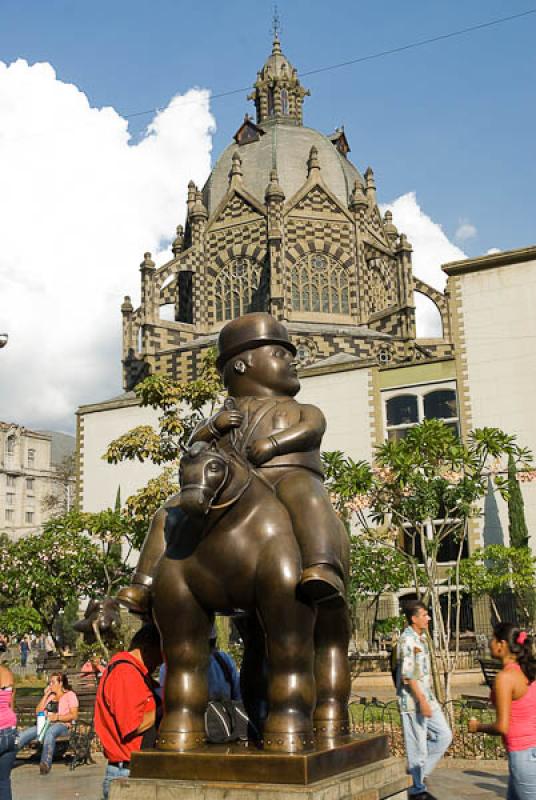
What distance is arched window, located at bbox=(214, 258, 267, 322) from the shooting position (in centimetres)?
4419

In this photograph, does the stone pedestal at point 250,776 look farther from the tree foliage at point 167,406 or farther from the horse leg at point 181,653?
the tree foliage at point 167,406

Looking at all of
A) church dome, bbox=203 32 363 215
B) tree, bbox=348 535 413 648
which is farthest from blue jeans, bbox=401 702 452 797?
church dome, bbox=203 32 363 215

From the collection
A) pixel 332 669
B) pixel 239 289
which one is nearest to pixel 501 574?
pixel 332 669

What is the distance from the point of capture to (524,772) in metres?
4.66

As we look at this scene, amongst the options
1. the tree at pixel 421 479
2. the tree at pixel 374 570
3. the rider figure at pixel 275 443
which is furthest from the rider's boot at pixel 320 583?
the tree at pixel 374 570

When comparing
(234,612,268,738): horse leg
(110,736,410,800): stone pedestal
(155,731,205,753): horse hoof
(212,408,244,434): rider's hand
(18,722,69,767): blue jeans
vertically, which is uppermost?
Result: (212,408,244,434): rider's hand

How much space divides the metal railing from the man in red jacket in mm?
4782

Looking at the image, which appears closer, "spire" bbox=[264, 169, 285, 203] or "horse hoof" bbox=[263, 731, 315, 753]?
"horse hoof" bbox=[263, 731, 315, 753]

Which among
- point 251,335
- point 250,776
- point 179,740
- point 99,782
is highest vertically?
point 251,335

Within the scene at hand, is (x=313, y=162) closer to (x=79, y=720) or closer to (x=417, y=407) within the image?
(x=417, y=407)

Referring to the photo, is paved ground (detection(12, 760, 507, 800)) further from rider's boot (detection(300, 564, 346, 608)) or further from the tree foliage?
the tree foliage

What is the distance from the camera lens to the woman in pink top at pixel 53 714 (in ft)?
34.1

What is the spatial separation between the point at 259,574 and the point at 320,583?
1.01ft

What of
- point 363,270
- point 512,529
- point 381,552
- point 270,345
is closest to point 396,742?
point 270,345
